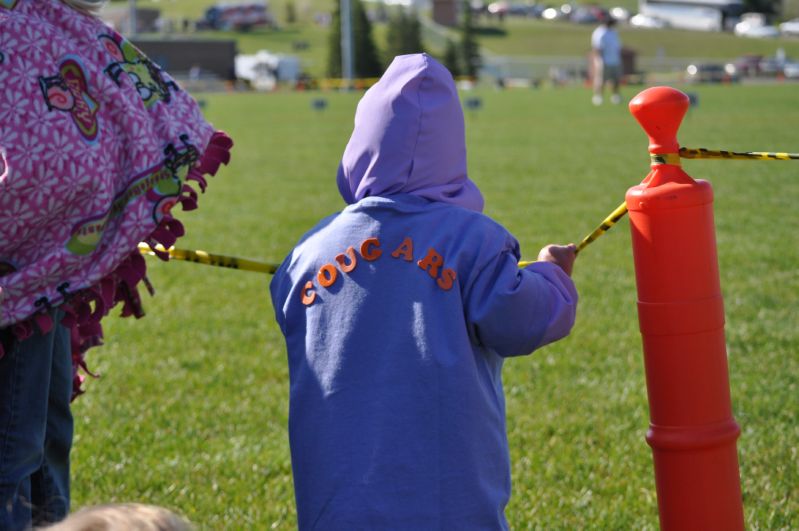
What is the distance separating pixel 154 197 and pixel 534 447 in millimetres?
1920

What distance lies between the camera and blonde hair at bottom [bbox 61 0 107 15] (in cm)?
261

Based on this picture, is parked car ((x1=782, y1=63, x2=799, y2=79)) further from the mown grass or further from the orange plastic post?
the orange plastic post

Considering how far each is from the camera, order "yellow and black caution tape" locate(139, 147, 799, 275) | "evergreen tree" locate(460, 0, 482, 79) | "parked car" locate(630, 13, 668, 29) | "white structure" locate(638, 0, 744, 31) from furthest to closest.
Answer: "white structure" locate(638, 0, 744, 31)
"parked car" locate(630, 13, 668, 29)
"evergreen tree" locate(460, 0, 482, 79)
"yellow and black caution tape" locate(139, 147, 799, 275)

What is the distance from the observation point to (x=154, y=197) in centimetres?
257

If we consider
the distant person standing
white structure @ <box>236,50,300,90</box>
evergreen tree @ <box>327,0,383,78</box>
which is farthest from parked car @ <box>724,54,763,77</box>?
the distant person standing

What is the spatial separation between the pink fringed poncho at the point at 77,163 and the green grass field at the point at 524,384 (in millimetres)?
1198

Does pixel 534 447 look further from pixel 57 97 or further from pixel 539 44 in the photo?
pixel 539 44

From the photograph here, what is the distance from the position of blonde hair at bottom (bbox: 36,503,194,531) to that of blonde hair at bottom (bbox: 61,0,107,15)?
134 cm

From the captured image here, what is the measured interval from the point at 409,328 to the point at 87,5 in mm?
1061

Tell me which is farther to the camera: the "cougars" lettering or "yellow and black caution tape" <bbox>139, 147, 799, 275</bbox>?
"yellow and black caution tape" <bbox>139, 147, 799, 275</bbox>

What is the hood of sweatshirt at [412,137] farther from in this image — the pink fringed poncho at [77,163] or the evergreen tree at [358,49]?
the evergreen tree at [358,49]

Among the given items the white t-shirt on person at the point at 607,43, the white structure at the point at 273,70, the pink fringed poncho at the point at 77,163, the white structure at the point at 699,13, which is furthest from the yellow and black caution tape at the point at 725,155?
the white structure at the point at 699,13

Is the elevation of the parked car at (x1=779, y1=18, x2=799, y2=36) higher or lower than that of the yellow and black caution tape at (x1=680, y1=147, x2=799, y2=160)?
lower

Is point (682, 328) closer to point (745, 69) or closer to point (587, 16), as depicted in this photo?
point (745, 69)
